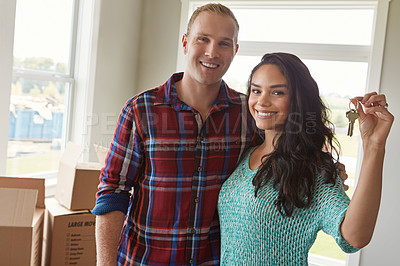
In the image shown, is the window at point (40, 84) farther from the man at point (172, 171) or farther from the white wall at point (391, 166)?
the white wall at point (391, 166)

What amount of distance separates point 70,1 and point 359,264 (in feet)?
10.1

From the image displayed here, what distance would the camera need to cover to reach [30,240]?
6.20 feet

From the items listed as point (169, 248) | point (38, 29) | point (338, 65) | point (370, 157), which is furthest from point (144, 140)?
point (338, 65)

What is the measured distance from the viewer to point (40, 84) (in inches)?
111

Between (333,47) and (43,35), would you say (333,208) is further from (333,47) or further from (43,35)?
(43,35)

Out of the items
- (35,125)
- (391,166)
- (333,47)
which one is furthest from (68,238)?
(333,47)

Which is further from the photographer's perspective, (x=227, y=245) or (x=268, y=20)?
(x=268, y=20)

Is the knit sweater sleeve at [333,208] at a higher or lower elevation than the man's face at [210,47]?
lower

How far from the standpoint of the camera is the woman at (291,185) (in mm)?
1038

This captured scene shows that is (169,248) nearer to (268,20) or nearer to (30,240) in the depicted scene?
(30,240)

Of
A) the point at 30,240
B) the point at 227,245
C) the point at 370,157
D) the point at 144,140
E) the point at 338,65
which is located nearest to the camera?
the point at 370,157

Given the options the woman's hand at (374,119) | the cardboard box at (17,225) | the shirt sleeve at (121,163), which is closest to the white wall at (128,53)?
the cardboard box at (17,225)

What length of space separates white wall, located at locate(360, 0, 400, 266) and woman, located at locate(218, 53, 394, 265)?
1811 millimetres

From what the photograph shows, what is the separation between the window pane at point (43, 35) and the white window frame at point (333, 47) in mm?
1022
